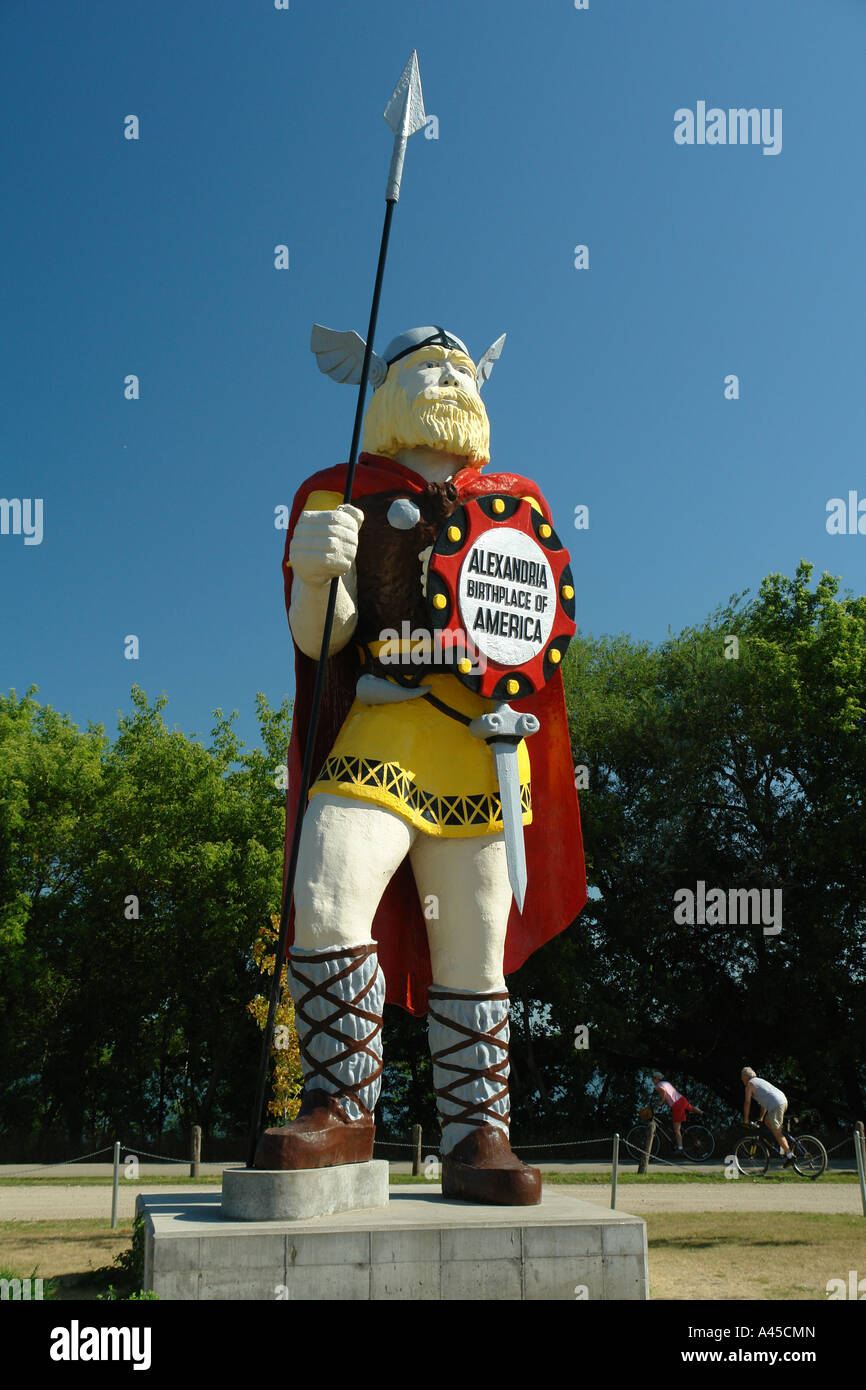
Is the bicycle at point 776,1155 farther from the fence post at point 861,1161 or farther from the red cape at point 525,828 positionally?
the red cape at point 525,828

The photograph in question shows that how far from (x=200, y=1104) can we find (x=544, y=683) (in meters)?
19.8

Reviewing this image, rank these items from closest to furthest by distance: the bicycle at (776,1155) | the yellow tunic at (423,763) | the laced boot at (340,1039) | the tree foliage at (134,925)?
the laced boot at (340,1039) → the yellow tunic at (423,763) → the bicycle at (776,1155) → the tree foliage at (134,925)

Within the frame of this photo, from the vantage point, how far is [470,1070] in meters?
5.25

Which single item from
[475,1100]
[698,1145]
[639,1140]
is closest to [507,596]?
[475,1100]

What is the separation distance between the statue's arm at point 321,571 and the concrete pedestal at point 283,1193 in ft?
7.90

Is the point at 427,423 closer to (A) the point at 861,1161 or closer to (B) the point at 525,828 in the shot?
(B) the point at 525,828

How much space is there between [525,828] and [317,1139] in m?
2.01

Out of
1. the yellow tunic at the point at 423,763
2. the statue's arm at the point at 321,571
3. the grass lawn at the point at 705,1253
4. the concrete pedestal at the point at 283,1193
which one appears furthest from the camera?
the grass lawn at the point at 705,1253

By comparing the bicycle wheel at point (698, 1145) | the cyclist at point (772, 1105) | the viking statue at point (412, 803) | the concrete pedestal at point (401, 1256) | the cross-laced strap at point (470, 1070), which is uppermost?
the viking statue at point (412, 803)

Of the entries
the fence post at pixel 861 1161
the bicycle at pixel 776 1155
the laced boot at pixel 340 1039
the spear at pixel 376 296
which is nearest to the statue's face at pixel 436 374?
the spear at pixel 376 296

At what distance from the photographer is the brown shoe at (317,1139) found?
4605 millimetres

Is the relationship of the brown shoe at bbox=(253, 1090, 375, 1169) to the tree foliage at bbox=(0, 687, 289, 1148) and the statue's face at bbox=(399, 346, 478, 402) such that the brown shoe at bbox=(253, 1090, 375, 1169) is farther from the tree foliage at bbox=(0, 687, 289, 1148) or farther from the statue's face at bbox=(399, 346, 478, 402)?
the tree foliage at bbox=(0, 687, 289, 1148)

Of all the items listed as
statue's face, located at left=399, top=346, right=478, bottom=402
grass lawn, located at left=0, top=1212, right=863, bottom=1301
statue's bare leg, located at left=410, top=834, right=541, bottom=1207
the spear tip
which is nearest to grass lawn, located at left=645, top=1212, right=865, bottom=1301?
grass lawn, located at left=0, top=1212, right=863, bottom=1301
